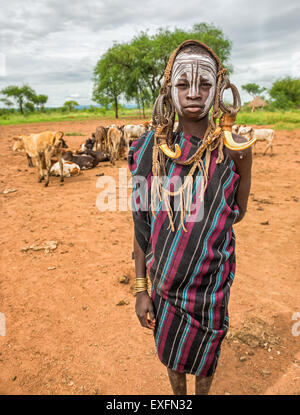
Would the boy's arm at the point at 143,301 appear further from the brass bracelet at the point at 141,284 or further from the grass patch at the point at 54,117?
the grass patch at the point at 54,117

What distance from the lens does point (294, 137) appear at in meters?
12.9

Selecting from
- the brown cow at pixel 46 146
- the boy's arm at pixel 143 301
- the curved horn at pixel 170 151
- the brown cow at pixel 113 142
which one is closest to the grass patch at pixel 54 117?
the brown cow at pixel 113 142

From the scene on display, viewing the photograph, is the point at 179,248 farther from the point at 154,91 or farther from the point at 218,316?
the point at 154,91

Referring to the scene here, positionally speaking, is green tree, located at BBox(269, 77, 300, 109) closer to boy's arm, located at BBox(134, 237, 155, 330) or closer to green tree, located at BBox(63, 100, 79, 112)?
green tree, located at BBox(63, 100, 79, 112)

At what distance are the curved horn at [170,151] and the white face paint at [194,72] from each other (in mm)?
167

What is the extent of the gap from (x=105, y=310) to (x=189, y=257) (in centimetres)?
187

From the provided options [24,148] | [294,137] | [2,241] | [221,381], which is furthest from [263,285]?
[294,137]

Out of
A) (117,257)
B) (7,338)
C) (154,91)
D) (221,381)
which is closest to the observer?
(221,381)

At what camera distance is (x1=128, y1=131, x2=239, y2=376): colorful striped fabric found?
118 cm

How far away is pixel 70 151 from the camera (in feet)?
28.0

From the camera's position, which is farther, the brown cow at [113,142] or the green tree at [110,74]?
the green tree at [110,74]

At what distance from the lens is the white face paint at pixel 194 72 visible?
1.19 metres

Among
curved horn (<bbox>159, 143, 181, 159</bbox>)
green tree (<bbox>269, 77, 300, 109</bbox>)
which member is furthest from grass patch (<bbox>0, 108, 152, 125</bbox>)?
curved horn (<bbox>159, 143, 181, 159</bbox>)
